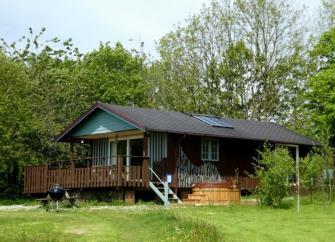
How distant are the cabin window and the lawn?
9.01 metres

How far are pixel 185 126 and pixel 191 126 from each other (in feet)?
1.28

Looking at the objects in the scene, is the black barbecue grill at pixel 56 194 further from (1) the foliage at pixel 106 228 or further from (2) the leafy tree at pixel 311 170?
(2) the leafy tree at pixel 311 170

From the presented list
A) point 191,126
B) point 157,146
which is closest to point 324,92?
point 191,126

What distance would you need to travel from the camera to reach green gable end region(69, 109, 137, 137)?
26867 millimetres

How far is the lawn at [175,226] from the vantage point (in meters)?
12.8

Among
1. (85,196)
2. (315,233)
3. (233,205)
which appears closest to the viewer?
(315,233)

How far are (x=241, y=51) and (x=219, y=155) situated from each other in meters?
17.7

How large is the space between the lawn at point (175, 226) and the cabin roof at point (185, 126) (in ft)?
23.3

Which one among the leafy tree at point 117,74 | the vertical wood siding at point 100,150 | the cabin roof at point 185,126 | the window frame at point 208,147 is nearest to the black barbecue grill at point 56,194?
the cabin roof at point 185,126

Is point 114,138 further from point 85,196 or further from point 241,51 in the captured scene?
point 241,51

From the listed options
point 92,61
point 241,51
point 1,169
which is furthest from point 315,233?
point 92,61

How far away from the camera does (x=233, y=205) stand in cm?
2044

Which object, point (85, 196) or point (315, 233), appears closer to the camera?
point (315, 233)

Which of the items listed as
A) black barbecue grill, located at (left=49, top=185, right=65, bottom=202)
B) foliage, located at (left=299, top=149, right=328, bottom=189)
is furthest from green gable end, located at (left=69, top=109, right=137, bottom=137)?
foliage, located at (left=299, top=149, right=328, bottom=189)
